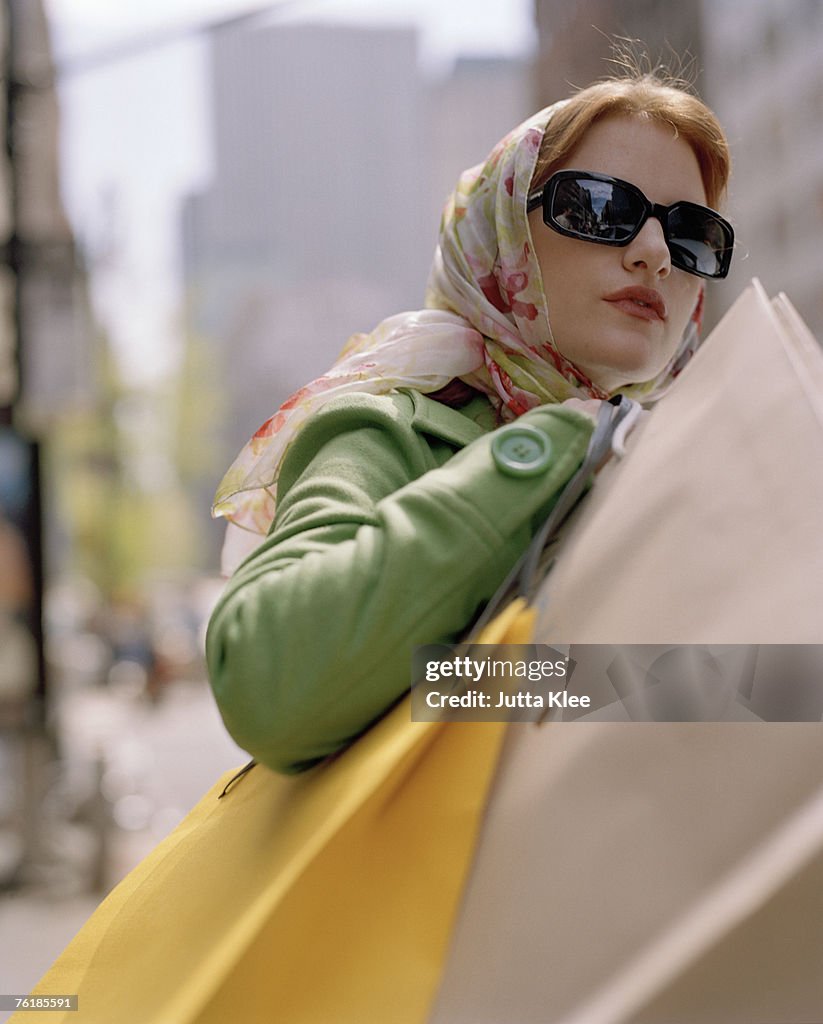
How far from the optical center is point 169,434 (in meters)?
36.7

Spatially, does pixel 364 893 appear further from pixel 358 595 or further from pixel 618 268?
pixel 618 268

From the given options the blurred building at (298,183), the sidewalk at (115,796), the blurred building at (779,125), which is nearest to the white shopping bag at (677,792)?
the sidewalk at (115,796)

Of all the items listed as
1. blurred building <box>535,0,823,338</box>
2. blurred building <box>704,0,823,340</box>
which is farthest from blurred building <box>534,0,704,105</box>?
blurred building <box>704,0,823,340</box>

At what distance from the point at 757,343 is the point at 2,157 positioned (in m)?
8.43

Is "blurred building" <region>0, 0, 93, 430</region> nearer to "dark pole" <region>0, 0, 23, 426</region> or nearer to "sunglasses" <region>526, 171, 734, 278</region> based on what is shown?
"dark pole" <region>0, 0, 23, 426</region>

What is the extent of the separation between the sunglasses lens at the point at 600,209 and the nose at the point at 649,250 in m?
0.02

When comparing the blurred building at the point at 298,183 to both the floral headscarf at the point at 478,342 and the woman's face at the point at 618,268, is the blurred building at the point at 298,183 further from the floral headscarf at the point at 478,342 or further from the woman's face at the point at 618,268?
the woman's face at the point at 618,268

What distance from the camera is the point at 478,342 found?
1901 millimetres

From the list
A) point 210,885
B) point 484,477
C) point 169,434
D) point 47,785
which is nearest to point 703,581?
point 484,477

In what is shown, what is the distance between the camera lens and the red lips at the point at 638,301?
5.88ft

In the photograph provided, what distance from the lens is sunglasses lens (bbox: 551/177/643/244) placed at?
175 centimetres

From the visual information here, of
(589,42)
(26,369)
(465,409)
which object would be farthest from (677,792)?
(26,369)

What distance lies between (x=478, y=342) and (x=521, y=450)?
1.48 feet

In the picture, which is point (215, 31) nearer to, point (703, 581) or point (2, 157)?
point (2, 157)
